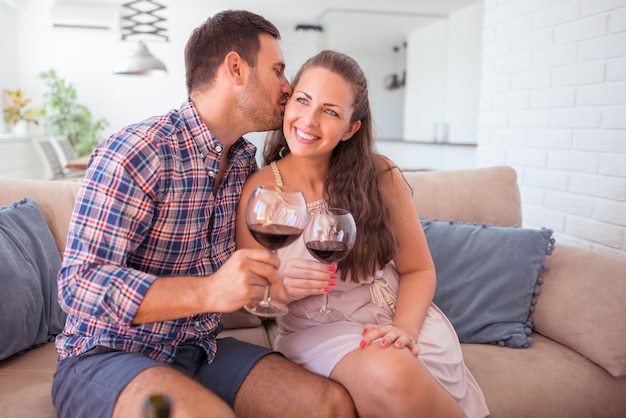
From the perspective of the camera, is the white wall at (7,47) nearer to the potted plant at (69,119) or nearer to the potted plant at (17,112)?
the potted plant at (17,112)

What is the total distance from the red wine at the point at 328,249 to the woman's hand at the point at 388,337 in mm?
241

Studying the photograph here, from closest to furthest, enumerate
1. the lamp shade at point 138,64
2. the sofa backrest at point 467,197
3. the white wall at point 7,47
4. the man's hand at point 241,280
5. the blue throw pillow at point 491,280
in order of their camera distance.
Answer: the man's hand at point 241,280 → the blue throw pillow at point 491,280 → the sofa backrest at point 467,197 → the lamp shade at point 138,64 → the white wall at point 7,47

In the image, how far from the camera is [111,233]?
1.22 metres

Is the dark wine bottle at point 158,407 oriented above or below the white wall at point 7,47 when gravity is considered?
below

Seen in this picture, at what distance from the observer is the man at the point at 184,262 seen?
45.5 inches

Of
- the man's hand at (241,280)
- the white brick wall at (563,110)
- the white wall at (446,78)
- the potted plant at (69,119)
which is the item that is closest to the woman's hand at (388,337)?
the man's hand at (241,280)

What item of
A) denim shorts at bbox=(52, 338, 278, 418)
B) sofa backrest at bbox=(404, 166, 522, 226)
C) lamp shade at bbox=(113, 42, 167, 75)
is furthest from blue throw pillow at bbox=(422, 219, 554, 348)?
lamp shade at bbox=(113, 42, 167, 75)

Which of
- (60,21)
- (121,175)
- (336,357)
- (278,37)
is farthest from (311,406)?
(60,21)

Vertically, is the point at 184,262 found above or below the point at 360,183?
below

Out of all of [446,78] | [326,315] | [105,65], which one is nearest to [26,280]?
[326,315]

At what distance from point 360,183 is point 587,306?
2.75ft

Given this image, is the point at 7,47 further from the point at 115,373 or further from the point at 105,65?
the point at 115,373

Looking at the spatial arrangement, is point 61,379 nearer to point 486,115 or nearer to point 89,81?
point 486,115

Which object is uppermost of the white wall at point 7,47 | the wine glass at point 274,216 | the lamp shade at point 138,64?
the white wall at point 7,47
